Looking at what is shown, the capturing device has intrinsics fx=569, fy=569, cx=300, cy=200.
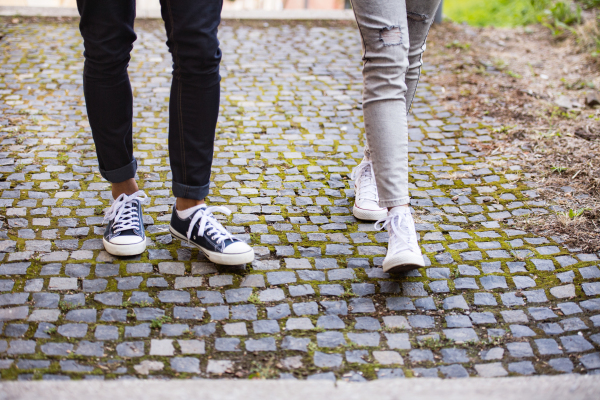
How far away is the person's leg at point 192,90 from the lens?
80.7 inches

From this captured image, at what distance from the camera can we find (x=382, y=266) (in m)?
2.44

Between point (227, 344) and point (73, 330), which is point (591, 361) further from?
point (73, 330)

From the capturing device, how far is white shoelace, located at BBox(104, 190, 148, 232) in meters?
2.49

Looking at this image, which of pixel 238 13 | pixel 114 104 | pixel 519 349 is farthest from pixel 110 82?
pixel 238 13

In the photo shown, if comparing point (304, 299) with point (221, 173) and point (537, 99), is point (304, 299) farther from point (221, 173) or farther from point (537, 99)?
point (537, 99)

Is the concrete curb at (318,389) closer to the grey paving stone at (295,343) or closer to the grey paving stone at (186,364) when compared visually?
the grey paving stone at (186,364)

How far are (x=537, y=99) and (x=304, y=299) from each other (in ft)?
9.85

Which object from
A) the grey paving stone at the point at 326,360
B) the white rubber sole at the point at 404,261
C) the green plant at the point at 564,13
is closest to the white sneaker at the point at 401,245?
the white rubber sole at the point at 404,261

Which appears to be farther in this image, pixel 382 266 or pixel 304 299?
pixel 382 266

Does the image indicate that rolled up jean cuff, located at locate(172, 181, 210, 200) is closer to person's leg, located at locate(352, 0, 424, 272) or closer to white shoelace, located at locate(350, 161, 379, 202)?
person's leg, located at locate(352, 0, 424, 272)

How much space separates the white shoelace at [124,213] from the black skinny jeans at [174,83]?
0.12m

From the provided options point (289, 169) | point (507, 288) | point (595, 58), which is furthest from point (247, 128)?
point (595, 58)

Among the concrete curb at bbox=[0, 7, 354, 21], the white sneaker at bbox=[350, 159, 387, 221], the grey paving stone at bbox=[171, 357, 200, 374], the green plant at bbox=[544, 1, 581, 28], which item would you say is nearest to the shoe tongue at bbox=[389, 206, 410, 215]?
the white sneaker at bbox=[350, 159, 387, 221]

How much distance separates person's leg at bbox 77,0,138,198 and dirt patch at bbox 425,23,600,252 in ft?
6.31
